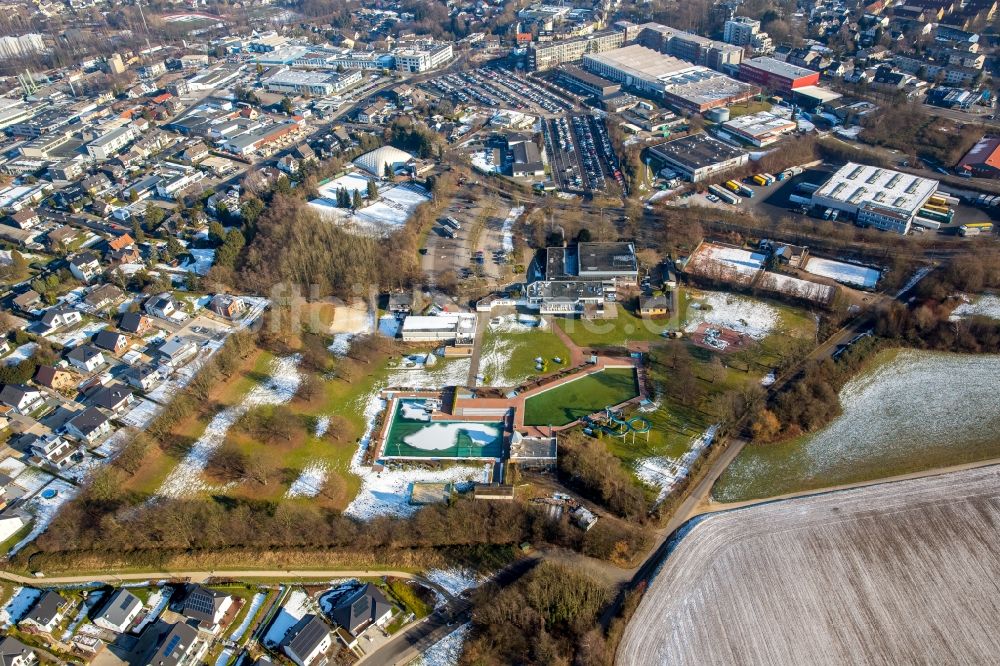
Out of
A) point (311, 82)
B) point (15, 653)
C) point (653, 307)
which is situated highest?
point (311, 82)

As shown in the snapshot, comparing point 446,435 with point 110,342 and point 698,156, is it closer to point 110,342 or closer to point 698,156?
point 110,342

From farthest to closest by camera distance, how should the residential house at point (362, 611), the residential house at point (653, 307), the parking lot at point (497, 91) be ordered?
the parking lot at point (497, 91)
the residential house at point (653, 307)
the residential house at point (362, 611)

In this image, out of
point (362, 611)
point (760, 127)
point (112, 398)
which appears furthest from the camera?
point (760, 127)

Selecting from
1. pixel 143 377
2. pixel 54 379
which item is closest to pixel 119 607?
pixel 143 377

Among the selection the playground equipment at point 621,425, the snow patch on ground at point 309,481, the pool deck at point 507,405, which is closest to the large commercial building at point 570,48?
the pool deck at point 507,405

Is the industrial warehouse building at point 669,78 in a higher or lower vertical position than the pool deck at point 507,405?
higher

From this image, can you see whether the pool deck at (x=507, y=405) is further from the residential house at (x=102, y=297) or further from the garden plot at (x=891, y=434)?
the residential house at (x=102, y=297)
